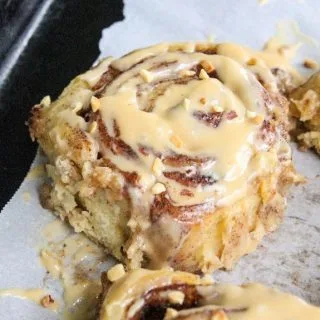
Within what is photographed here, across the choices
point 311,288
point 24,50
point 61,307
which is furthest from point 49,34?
point 311,288

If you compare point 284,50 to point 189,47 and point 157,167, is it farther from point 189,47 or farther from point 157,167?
point 157,167

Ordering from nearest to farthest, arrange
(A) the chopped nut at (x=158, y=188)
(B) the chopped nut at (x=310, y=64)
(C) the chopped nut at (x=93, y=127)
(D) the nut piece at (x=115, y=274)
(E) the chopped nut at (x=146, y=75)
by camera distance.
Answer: (D) the nut piece at (x=115, y=274) → (A) the chopped nut at (x=158, y=188) → (C) the chopped nut at (x=93, y=127) → (E) the chopped nut at (x=146, y=75) → (B) the chopped nut at (x=310, y=64)

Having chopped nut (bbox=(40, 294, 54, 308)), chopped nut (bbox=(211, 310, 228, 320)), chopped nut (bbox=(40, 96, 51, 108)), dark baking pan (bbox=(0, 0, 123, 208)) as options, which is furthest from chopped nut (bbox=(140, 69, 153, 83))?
chopped nut (bbox=(211, 310, 228, 320))

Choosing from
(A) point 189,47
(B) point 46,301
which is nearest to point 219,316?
(B) point 46,301

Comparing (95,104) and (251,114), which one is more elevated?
(251,114)

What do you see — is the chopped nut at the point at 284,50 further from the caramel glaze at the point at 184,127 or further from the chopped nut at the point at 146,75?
the chopped nut at the point at 146,75

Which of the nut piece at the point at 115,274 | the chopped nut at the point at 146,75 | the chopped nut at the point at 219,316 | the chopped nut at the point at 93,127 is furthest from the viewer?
the chopped nut at the point at 146,75

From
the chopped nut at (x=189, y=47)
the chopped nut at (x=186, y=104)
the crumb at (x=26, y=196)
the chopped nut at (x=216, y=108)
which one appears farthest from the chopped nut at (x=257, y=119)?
the crumb at (x=26, y=196)
